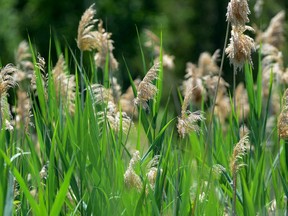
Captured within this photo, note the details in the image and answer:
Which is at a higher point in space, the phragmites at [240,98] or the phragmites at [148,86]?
the phragmites at [240,98]

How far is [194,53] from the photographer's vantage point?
A: 31625 mm

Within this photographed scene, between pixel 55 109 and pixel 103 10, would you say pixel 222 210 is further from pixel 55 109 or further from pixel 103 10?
pixel 103 10

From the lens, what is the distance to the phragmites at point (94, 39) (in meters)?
4.50

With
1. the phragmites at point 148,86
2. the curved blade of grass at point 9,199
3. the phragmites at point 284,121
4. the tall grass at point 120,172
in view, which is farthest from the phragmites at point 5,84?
the phragmites at point 284,121

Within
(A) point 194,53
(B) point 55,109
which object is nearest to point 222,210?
(B) point 55,109

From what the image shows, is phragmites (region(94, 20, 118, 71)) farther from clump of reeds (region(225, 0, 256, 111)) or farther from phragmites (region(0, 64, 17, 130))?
clump of reeds (region(225, 0, 256, 111))

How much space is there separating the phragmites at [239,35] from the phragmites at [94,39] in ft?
3.40

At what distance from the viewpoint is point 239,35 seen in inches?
141

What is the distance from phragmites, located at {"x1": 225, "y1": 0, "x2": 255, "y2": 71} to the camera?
3502 mm

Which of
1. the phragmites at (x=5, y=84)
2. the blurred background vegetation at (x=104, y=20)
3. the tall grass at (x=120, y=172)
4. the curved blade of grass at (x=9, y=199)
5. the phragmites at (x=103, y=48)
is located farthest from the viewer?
the blurred background vegetation at (x=104, y=20)

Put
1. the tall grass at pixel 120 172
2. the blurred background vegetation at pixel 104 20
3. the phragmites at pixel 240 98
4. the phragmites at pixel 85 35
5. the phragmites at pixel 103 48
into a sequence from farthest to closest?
1. the blurred background vegetation at pixel 104 20
2. the phragmites at pixel 240 98
3. the phragmites at pixel 103 48
4. the phragmites at pixel 85 35
5. the tall grass at pixel 120 172

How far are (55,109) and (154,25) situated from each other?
2033cm

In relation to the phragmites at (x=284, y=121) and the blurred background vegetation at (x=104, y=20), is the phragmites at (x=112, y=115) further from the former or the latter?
the blurred background vegetation at (x=104, y=20)

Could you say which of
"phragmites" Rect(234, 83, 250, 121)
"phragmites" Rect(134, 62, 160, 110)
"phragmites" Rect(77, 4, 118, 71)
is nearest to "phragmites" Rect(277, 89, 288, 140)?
"phragmites" Rect(134, 62, 160, 110)
